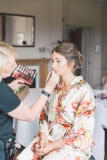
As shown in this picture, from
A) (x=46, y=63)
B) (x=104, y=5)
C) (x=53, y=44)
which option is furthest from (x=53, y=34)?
(x=104, y=5)

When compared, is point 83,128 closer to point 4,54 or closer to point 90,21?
point 4,54

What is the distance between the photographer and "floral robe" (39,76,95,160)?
4.19 ft

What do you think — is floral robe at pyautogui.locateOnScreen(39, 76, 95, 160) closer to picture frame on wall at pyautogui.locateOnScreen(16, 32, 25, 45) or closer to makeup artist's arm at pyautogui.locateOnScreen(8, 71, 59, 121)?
makeup artist's arm at pyautogui.locateOnScreen(8, 71, 59, 121)

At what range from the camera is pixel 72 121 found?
1.38 m

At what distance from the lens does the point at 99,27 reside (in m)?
6.48

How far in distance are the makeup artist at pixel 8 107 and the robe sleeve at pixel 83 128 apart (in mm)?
250

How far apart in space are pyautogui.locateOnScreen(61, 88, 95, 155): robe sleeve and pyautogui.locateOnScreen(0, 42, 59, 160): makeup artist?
250 mm

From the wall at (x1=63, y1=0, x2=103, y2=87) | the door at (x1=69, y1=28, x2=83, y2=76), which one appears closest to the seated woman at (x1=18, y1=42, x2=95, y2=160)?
the door at (x1=69, y1=28, x2=83, y2=76)

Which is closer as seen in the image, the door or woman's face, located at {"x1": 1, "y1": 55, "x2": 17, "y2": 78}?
woman's face, located at {"x1": 1, "y1": 55, "x2": 17, "y2": 78}

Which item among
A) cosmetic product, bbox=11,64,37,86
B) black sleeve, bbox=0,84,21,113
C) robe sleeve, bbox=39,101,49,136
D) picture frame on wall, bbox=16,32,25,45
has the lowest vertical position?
robe sleeve, bbox=39,101,49,136

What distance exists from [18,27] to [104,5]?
2.82 meters

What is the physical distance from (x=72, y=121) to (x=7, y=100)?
494mm

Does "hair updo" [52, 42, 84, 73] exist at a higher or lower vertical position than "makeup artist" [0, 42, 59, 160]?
higher

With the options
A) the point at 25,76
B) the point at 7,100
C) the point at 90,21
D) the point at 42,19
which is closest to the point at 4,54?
the point at 7,100
